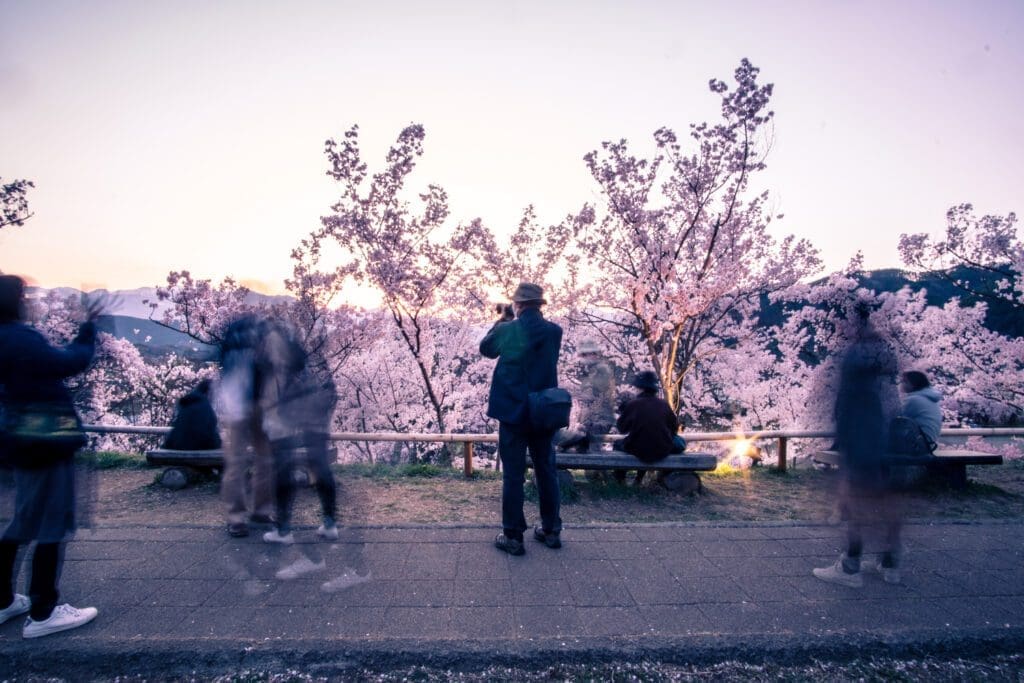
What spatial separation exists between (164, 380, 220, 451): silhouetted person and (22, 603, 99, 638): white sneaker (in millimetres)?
3080

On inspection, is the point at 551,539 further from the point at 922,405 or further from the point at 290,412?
the point at 922,405

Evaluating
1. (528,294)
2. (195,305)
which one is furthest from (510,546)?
(195,305)

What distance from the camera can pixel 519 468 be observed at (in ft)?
12.7

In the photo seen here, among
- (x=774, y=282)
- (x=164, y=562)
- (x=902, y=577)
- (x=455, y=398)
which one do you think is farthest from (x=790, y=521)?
(x=455, y=398)

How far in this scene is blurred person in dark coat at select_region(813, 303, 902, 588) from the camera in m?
3.48

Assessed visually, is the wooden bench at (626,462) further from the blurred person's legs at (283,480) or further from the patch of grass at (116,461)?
the patch of grass at (116,461)

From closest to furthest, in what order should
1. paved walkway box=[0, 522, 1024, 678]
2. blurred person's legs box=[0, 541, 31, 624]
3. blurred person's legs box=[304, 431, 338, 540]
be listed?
paved walkway box=[0, 522, 1024, 678] → blurred person's legs box=[0, 541, 31, 624] → blurred person's legs box=[304, 431, 338, 540]

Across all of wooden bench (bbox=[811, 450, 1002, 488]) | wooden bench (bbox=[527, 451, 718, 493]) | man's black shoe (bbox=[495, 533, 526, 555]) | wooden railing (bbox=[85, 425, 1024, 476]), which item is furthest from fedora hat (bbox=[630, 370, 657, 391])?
man's black shoe (bbox=[495, 533, 526, 555])

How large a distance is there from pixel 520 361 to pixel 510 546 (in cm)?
141

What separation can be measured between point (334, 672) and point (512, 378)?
2.02 m

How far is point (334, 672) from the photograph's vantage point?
2.59 meters

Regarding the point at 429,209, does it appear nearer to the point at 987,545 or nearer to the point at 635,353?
the point at 635,353

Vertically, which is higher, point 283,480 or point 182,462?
point 283,480

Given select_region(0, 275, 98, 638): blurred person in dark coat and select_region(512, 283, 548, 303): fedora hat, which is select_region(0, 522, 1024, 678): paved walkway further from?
select_region(512, 283, 548, 303): fedora hat
